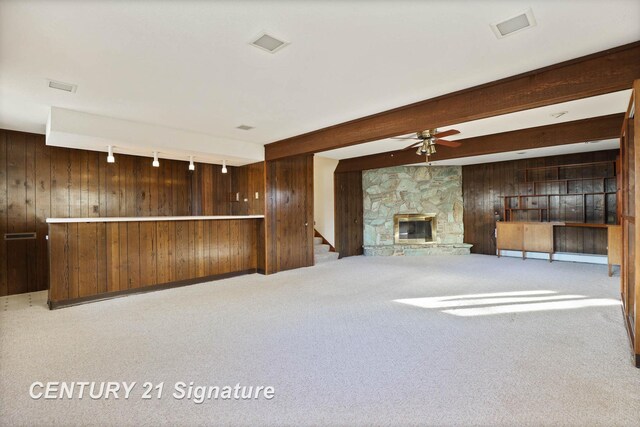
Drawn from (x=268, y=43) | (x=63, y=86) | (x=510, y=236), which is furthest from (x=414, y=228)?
(x=63, y=86)

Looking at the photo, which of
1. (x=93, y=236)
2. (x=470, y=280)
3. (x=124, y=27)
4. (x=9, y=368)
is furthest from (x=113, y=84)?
(x=470, y=280)

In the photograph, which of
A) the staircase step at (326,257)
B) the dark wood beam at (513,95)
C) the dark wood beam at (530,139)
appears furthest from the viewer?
the staircase step at (326,257)

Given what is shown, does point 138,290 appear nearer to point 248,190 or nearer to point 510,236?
point 248,190

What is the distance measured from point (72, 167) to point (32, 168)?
1.61 feet

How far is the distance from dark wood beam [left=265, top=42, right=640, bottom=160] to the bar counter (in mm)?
2706

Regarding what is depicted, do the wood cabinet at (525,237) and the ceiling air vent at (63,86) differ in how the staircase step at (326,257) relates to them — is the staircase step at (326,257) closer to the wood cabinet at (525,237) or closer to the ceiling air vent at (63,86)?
the wood cabinet at (525,237)

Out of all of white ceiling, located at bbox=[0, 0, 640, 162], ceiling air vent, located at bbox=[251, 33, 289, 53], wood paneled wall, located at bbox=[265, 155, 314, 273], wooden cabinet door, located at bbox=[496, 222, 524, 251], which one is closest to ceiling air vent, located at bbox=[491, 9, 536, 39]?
white ceiling, located at bbox=[0, 0, 640, 162]

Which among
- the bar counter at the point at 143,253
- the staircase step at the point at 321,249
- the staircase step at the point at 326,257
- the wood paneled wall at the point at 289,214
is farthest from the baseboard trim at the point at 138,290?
the staircase step at the point at 321,249

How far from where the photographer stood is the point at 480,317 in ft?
11.6

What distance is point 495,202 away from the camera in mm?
→ 8430

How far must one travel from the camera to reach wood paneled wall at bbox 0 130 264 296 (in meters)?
4.72

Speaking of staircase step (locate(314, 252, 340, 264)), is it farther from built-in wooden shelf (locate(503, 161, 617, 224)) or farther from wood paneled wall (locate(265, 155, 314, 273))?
built-in wooden shelf (locate(503, 161, 617, 224))

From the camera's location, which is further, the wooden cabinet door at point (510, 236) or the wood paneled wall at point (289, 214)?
the wooden cabinet door at point (510, 236)

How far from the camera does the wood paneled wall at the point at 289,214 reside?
617 centimetres
